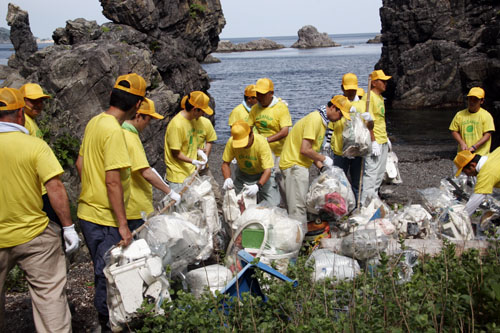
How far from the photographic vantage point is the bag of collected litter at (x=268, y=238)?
14.0 feet

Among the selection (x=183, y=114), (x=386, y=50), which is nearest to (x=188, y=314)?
(x=183, y=114)

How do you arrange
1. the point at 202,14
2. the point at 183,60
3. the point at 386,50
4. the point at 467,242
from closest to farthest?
1. the point at 467,242
2. the point at 183,60
3. the point at 386,50
4. the point at 202,14

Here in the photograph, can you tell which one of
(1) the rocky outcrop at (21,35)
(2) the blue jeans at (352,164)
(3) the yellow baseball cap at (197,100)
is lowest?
(2) the blue jeans at (352,164)

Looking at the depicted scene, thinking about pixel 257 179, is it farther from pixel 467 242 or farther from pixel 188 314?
pixel 188 314

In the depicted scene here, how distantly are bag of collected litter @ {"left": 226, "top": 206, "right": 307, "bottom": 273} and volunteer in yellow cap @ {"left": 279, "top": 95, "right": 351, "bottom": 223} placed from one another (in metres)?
1.14

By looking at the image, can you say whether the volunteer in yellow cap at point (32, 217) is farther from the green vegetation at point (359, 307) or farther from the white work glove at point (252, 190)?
the white work glove at point (252, 190)

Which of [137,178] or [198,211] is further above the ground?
[137,178]

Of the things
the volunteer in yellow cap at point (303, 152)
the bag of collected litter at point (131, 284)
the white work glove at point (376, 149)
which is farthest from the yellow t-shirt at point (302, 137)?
the bag of collected litter at point (131, 284)

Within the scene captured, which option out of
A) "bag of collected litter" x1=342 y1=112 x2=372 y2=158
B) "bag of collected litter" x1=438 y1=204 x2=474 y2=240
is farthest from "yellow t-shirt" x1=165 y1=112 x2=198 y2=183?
"bag of collected litter" x1=438 y1=204 x2=474 y2=240

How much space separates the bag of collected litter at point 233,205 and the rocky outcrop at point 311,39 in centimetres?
13910

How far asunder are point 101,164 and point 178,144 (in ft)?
6.60

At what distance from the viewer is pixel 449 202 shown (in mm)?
5949

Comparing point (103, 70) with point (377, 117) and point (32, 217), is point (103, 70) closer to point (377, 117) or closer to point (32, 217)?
point (377, 117)

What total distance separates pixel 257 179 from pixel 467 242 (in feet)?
7.48
